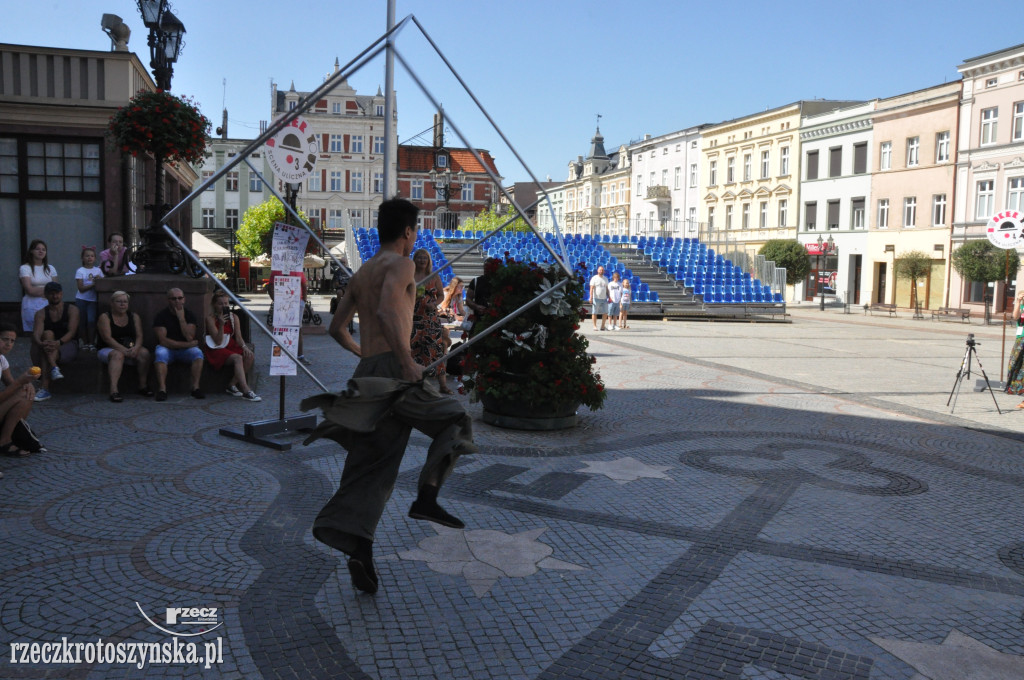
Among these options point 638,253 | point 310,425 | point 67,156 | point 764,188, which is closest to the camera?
point 310,425

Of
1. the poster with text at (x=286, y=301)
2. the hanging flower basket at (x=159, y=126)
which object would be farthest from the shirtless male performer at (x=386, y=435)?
the hanging flower basket at (x=159, y=126)

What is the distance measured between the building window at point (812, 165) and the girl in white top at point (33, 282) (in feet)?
153

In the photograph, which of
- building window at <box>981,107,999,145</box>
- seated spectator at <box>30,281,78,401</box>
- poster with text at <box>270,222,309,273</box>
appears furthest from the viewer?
building window at <box>981,107,999,145</box>

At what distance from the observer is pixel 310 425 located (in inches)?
329

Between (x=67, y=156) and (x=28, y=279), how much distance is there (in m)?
5.04

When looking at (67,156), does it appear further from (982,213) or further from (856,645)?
(982,213)

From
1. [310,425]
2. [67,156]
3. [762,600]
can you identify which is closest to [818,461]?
[762,600]

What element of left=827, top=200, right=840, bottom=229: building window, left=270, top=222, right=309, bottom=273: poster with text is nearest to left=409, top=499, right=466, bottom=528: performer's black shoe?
left=270, top=222, right=309, bottom=273: poster with text

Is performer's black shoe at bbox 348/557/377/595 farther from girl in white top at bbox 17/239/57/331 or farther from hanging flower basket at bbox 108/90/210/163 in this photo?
girl in white top at bbox 17/239/57/331

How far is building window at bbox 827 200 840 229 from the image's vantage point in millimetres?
48906

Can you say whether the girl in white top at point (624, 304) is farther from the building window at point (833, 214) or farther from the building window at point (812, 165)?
the building window at point (812, 165)

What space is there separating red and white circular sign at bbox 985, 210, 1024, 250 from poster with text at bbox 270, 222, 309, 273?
10.7 m

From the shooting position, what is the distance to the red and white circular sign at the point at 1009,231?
13203 millimetres

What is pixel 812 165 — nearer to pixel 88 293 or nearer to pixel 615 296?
pixel 615 296
